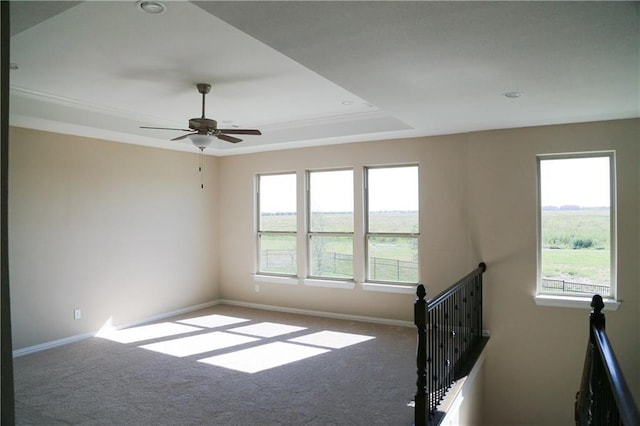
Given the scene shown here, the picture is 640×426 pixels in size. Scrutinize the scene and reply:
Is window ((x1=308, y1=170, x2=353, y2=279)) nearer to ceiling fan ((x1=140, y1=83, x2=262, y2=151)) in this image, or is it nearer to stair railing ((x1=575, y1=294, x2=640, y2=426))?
ceiling fan ((x1=140, y1=83, x2=262, y2=151))

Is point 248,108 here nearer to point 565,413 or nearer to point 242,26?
point 242,26

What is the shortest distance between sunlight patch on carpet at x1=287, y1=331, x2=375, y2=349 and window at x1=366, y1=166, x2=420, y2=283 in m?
1.02

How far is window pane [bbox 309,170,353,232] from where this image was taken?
6270 millimetres

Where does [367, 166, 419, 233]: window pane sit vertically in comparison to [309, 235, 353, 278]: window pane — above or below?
above

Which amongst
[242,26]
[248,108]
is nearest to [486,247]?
[248,108]

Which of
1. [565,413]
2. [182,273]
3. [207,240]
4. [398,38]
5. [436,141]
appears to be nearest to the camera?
[398,38]

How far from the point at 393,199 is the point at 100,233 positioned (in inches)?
156

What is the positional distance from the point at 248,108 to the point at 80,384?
3.38 metres

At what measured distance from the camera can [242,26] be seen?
2238 mm

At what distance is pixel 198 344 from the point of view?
506 centimetres

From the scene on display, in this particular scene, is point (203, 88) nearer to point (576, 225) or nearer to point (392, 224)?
point (392, 224)

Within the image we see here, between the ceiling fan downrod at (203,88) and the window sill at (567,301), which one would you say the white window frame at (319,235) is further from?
the ceiling fan downrod at (203,88)

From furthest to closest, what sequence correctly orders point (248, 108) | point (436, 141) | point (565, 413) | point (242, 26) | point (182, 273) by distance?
1. point (182, 273)
2. point (436, 141)
3. point (248, 108)
4. point (565, 413)
5. point (242, 26)

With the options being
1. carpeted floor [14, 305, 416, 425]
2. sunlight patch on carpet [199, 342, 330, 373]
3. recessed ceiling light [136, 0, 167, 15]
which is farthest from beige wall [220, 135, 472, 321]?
recessed ceiling light [136, 0, 167, 15]
